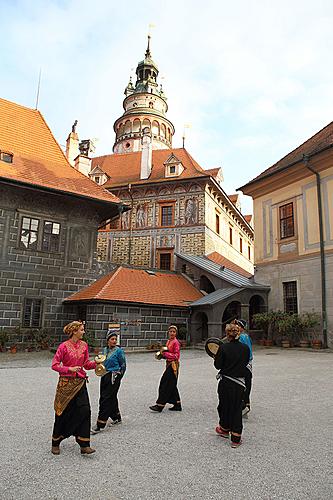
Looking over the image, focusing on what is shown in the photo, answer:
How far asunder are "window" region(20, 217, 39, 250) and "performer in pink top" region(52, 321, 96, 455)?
13.4m

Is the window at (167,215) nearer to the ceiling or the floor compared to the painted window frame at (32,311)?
nearer to the ceiling

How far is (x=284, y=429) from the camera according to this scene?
199 inches

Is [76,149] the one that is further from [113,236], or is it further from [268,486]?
[268,486]

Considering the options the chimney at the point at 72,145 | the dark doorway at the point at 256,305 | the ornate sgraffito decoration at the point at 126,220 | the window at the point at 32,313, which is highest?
the chimney at the point at 72,145

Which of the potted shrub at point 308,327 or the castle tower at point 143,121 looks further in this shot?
the castle tower at point 143,121

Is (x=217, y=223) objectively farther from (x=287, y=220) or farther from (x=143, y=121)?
(x=143, y=121)

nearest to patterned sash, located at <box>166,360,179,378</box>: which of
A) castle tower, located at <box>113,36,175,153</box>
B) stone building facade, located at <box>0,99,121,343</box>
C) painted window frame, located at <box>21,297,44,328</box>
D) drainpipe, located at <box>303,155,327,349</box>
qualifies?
stone building facade, located at <box>0,99,121,343</box>

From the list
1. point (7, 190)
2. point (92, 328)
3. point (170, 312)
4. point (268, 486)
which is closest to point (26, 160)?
point (7, 190)

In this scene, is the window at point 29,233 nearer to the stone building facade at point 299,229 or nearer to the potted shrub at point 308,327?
the stone building facade at point 299,229

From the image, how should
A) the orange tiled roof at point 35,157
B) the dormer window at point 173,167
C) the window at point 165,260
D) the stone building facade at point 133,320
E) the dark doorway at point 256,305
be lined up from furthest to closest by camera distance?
the dormer window at point 173,167
the window at point 165,260
the dark doorway at point 256,305
the orange tiled roof at point 35,157
the stone building facade at point 133,320

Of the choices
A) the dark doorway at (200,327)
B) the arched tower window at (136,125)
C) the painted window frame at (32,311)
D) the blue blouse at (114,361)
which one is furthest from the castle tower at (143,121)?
the blue blouse at (114,361)

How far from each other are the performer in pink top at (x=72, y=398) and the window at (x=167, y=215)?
71.9 feet

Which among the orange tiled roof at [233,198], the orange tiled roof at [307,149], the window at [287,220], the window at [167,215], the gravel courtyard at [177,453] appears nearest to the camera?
the gravel courtyard at [177,453]

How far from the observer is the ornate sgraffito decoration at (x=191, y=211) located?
25438 millimetres
